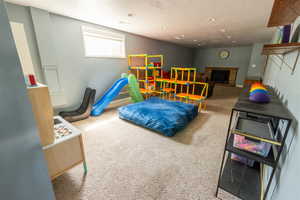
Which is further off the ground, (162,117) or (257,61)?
(257,61)

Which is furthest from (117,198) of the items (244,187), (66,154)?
(244,187)

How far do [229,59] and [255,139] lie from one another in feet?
28.7

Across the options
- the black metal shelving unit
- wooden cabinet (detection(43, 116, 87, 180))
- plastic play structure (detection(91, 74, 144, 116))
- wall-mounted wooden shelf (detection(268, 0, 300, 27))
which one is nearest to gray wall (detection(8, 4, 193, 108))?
plastic play structure (detection(91, 74, 144, 116))

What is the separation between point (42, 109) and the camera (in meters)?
1.03

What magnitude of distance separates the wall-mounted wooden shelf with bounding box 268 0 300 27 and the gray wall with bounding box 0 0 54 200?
1772 millimetres

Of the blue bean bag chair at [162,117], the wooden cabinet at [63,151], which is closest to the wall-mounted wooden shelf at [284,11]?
the blue bean bag chair at [162,117]

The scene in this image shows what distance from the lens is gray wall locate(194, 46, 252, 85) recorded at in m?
7.57

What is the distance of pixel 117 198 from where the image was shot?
1.27 meters

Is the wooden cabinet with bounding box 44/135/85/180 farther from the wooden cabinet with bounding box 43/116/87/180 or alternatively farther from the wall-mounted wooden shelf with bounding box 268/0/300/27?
the wall-mounted wooden shelf with bounding box 268/0/300/27

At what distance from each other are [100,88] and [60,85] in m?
1.11

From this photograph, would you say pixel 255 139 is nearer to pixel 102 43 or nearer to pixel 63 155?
pixel 63 155

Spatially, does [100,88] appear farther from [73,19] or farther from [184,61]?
[184,61]

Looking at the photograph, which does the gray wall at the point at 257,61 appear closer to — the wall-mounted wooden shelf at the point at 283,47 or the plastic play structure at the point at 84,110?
the wall-mounted wooden shelf at the point at 283,47

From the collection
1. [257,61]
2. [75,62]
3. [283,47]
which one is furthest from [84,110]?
[257,61]
